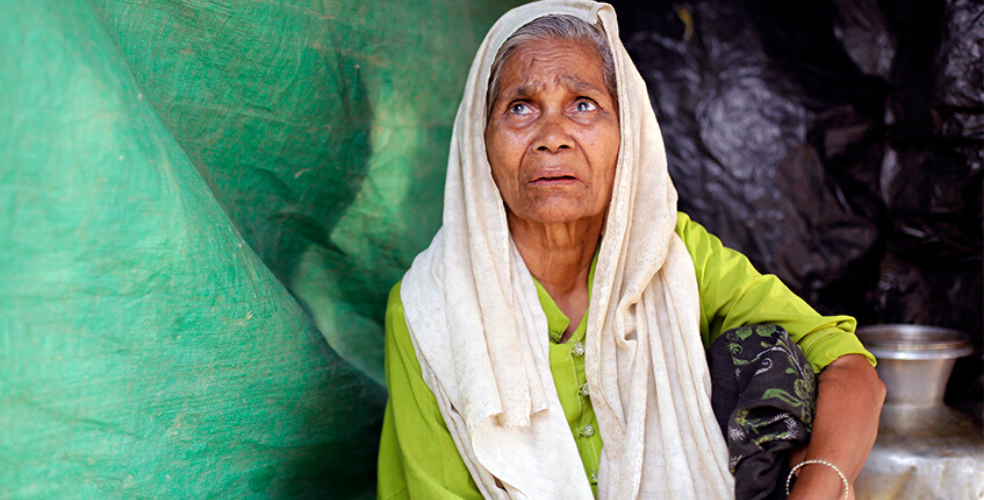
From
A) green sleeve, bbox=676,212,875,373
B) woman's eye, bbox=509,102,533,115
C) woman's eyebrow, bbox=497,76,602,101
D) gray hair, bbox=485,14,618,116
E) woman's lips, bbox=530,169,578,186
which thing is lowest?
green sleeve, bbox=676,212,875,373

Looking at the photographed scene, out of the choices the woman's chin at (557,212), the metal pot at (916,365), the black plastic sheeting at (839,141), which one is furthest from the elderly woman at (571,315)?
the black plastic sheeting at (839,141)

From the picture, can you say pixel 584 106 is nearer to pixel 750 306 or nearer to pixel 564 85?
pixel 564 85

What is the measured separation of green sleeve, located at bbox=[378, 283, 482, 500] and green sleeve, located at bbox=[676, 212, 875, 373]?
768mm

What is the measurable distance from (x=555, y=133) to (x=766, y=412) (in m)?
0.84

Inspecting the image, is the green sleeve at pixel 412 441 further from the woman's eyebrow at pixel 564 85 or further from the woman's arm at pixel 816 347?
the woman's arm at pixel 816 347

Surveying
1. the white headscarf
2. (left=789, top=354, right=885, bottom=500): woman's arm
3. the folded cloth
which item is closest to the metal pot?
(left=789, top=354, right=885, bottom=500): woman's arm

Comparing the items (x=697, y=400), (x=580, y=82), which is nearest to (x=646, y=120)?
A: (x=580, y=82)

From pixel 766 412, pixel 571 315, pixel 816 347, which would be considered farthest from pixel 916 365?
pixel 571 315

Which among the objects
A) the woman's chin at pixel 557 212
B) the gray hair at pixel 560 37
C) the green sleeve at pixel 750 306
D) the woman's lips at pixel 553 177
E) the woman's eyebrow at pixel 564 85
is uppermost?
the gray hair at pixel 560 37

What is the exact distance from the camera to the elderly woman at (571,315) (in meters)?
1.76

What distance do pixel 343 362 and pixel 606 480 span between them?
80 centimetres

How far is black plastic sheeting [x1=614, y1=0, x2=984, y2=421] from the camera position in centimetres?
278

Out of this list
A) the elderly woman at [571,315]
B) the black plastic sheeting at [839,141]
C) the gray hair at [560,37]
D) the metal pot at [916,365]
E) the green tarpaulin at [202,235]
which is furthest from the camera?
the black plastic sheeting at [839,141]

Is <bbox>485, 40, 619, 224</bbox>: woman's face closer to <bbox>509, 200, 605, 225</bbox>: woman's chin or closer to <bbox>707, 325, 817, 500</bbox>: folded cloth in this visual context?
<bbox>509, 200, 605, 225</bbox>: woman's chin
